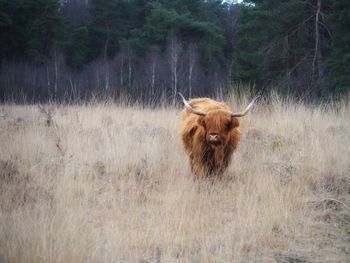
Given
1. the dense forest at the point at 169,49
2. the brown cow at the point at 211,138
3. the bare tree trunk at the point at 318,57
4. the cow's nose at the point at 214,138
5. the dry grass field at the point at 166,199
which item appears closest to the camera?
the dry grass field at the point at 166,199

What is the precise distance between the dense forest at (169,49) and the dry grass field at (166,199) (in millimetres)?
4057

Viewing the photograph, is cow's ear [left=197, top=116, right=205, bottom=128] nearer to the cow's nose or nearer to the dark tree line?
the cow's nose

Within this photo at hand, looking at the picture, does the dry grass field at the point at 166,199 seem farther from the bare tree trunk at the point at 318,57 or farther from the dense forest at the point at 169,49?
the bare tree trunk at the point at 318,57

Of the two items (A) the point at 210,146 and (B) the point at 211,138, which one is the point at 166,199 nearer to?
(B) the point at 211,138

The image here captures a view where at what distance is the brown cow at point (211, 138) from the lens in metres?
5.55

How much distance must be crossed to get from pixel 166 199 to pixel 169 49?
72.3ft

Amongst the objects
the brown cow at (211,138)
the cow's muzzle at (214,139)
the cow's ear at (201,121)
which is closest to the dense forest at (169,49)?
the brown cow at (211,138)

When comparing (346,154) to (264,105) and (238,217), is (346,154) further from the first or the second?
(264,105)

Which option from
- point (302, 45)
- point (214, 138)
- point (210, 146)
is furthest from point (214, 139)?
point (302, 45)

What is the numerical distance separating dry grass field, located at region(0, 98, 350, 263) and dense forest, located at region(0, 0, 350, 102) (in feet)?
13.3

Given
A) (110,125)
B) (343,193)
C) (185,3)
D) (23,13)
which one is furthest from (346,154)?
(185,3)

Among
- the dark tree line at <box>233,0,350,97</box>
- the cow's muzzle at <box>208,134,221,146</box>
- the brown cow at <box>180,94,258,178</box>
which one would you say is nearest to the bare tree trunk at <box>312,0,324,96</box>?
the dark tree line at <box>233,0,350,97</box>

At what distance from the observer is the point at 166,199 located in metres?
4.98

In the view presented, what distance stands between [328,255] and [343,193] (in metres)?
1.69
